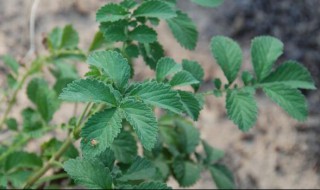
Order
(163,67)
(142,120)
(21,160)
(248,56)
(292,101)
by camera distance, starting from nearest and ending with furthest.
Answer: (142,120) < (163,67) < (292,101) < (21,160) < (248,56)

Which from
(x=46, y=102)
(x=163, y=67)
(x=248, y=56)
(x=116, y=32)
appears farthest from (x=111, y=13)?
(x=248, y=56)

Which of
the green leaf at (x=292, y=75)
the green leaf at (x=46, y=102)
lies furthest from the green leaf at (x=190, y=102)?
the green leaf at (x=46, y=102)

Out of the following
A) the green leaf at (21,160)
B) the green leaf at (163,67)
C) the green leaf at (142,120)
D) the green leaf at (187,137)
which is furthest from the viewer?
the green leaf at (187,137)

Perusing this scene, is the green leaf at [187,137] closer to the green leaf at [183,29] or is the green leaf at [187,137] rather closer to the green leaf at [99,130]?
the green leaf at [183,29]

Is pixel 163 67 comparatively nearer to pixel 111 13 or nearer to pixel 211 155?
pixel 111 13

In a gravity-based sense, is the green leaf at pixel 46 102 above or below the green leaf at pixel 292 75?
below

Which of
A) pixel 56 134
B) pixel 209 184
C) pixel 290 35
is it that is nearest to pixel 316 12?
pixel 290 35

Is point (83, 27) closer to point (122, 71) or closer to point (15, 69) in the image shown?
point (15, 69)
